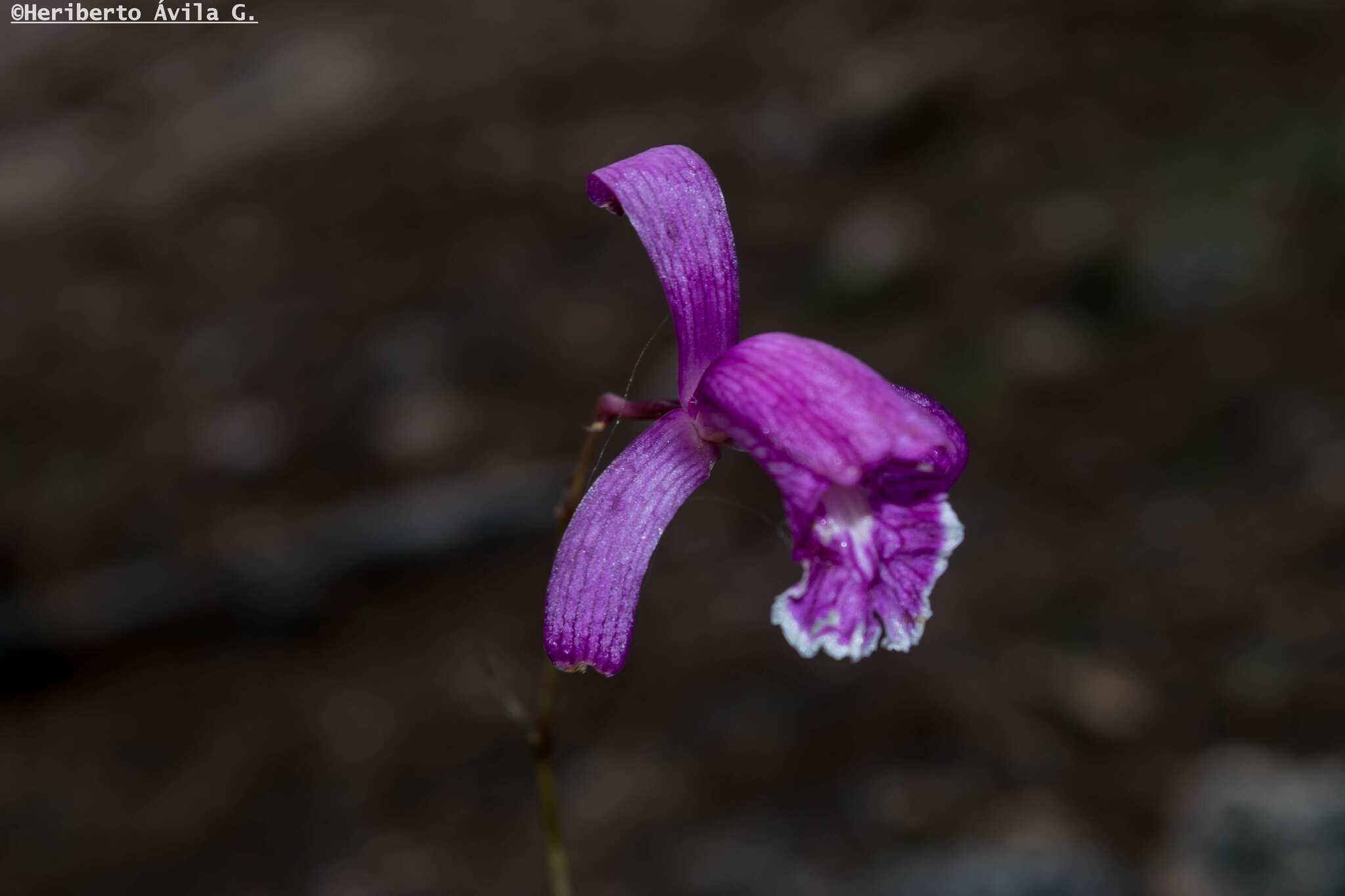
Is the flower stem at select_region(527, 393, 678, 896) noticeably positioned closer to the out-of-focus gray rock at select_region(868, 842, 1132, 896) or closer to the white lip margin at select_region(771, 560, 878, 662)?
the white lip margin at select_region(771, 560, 878, 662)

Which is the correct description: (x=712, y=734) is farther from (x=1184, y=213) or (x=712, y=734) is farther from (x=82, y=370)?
(x=82, y=370)

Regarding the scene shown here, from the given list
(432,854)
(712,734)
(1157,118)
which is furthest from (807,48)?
(432,854)

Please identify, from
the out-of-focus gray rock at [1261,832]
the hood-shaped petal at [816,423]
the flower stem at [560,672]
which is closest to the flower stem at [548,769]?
the flower stem at [560,672]

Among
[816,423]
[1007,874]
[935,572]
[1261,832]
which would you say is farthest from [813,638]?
[1261,832]

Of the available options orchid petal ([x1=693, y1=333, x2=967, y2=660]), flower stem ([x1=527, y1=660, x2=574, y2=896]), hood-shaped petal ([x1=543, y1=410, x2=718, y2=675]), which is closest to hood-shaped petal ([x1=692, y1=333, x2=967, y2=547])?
orchid petal ([x1=693, y1=333, x2=967, y2=660])

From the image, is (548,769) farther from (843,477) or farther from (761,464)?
(843,477)

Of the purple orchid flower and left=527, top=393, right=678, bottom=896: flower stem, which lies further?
left=527, top=393, right=678, bottom=896: flower stem
